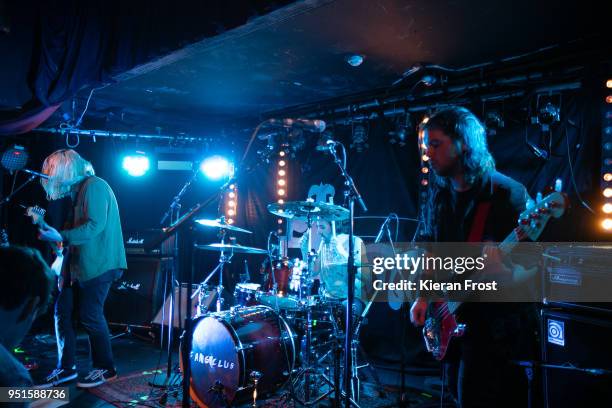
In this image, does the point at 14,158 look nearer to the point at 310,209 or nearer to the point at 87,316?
the point at 87,316

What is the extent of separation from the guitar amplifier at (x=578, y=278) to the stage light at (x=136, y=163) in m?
7.04

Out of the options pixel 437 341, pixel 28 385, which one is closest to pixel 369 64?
pixel 437 341

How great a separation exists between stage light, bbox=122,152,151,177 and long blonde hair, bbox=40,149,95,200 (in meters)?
3.49

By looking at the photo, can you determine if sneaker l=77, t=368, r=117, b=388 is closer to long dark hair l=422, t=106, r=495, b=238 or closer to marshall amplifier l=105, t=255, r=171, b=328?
marshall amplifier l=105, t=255, r=171, b=328

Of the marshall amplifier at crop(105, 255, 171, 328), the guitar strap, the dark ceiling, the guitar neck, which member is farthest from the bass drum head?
the marshall amplifier at crop(105, 255, 171, 328)

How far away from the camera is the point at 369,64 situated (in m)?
4.95

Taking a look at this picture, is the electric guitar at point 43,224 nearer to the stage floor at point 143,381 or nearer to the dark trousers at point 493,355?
the stage floor at point 143,381

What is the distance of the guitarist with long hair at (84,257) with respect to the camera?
420cm

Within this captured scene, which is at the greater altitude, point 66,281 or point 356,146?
point 356,146

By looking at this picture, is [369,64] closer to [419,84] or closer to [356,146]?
[419,84]

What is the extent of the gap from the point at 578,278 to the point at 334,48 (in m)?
3.16

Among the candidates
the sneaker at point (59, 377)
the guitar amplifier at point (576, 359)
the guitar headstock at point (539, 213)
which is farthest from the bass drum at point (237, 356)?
the guitar headstock at point (539, 213)

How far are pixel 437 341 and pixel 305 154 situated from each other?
5.25 m

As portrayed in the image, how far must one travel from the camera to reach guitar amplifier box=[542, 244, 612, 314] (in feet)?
9.22
